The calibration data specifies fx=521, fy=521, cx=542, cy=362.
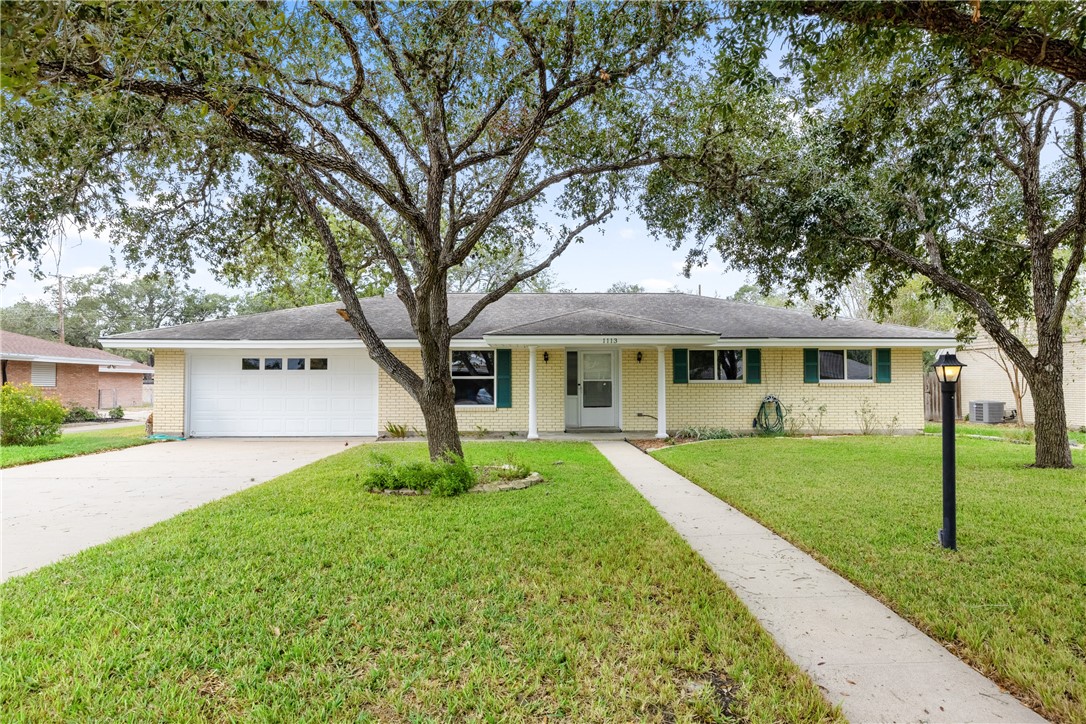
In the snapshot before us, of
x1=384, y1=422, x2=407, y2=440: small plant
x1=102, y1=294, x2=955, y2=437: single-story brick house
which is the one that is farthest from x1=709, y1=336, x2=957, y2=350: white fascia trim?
x1=384, y1=422, x2=407, y2=440: small plant

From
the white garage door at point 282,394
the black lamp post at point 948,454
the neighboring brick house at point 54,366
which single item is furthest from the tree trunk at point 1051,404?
the neighboring brick house at point 54,366

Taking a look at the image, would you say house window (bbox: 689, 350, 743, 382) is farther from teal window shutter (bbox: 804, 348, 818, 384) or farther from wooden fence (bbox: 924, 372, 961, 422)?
wooden fence (bbox: 924, 372, 961, 422)

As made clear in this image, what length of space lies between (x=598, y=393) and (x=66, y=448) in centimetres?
1195

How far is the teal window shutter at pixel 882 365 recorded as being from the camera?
13414 mm

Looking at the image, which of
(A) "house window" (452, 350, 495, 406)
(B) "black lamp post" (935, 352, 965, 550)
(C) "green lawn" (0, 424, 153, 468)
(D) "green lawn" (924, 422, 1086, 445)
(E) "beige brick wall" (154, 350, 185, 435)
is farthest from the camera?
(A) "house window" (452, 350, 495, 406)

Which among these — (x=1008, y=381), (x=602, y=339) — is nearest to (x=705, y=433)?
(x=602, y=339)

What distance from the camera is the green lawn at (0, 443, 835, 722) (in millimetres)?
2455

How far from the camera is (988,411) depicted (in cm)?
1727

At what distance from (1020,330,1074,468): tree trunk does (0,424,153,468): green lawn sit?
56.4 feet

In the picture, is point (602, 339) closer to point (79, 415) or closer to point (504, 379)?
point (504, 379)

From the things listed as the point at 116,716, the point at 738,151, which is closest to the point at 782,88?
the point at 738,151

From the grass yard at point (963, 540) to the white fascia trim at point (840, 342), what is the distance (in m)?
3.93

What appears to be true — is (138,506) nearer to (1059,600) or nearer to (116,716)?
(116,716)

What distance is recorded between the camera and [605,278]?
41312 millimetres
